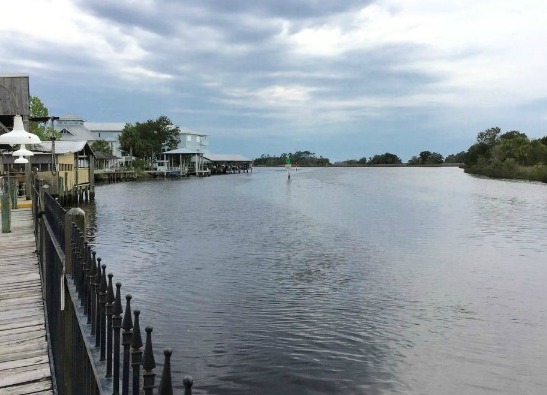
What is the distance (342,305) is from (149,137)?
114 m

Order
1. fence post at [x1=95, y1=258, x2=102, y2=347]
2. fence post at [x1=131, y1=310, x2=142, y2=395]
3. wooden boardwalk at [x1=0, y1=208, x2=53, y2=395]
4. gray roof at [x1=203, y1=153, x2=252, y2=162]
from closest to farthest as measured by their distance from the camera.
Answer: fence post at [x1=131, y1=310, x2=142, y2=395] < fence post at [x1=95, y1=258, x2=102, y2=347] < wooden boardwalk at [x1=0, y1=208, x2=53, y2=395] < gray roof at [x1=203, y1=153, x2=252, y2=162]

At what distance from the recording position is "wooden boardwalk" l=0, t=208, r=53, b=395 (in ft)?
17.7

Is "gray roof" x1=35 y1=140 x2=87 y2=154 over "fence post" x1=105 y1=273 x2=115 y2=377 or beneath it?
over

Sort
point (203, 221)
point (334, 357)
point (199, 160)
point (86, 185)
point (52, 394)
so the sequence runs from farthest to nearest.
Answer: point (199, 160) < point (86, 185) < point (203, 221) < point (334, 357) < point (52, 394)

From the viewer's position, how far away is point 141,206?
44281 mm

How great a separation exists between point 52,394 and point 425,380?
651 cm

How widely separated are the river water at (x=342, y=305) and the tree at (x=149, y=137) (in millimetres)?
94324

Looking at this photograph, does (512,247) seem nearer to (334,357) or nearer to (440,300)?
(440,300)

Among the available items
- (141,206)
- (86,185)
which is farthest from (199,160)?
(141,206)

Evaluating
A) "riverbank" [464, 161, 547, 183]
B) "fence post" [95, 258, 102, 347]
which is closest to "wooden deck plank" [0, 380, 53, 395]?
"fence post" [95, 258, 102, 347]

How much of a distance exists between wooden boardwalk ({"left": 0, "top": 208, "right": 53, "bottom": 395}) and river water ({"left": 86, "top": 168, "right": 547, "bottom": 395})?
9.00 feet

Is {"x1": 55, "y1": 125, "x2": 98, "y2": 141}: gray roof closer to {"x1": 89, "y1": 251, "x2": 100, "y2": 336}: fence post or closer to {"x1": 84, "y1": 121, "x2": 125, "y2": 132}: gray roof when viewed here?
{"x1": 84, "y1": 121, "x2": 125, "y2": 132}: gray roof

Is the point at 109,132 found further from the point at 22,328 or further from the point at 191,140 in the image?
the point at 22,328

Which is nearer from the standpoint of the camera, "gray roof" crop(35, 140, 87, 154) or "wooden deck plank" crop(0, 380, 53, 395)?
"wooden deck plank" crop(0, 380, 53, 395)
